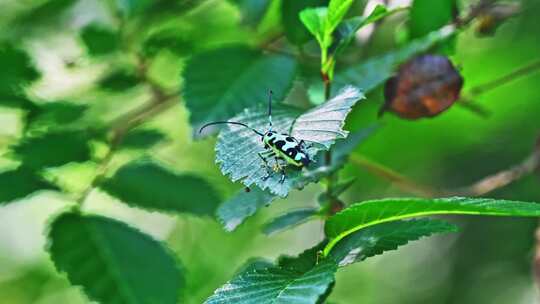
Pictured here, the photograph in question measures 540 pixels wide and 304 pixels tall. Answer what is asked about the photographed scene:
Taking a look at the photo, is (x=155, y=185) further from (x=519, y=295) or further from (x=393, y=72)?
(x=519, y=295)

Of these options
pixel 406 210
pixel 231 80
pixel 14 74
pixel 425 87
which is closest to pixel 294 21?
pixel 231 80

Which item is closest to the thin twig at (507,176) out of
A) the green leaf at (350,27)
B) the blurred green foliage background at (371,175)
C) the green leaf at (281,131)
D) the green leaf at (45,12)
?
the blurred green foliage background at (371,175)

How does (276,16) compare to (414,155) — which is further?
(414,155)

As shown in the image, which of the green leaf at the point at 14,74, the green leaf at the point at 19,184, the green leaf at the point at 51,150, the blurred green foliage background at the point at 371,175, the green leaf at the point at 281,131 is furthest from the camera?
the blurred green foliage background at the point at 371,175

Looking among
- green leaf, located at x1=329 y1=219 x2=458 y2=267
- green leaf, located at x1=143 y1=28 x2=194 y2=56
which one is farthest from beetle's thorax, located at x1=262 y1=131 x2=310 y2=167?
green leaf, located at x1=143 y1=28 x2=194 y2=56

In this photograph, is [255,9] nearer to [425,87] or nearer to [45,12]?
[425,87]

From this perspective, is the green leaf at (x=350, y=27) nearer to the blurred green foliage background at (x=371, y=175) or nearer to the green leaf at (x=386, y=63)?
the green leaf at (x=386, y=63)

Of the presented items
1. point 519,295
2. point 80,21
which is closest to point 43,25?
point 80,21
